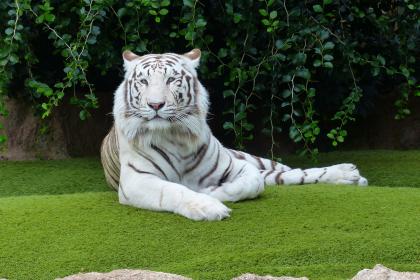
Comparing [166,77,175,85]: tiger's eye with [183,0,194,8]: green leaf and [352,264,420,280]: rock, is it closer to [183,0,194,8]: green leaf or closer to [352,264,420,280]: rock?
[183,0,194,8]: green leaf

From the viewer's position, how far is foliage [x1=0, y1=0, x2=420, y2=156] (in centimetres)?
632

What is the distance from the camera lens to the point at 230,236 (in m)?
4.48

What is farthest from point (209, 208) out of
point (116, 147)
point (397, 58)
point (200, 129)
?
point (397, 58)

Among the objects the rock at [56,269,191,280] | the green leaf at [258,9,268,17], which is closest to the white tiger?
the green leaf at [258,9,268,17]

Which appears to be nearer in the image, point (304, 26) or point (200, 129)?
point (200, 129)

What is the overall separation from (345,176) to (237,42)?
146cm

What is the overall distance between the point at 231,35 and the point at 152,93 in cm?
175

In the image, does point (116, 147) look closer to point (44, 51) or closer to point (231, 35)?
point (231, 35)

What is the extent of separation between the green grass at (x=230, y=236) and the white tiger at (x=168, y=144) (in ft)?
0.41

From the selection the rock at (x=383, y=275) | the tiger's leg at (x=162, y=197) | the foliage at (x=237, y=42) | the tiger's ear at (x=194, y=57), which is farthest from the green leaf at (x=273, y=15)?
the rock at (x=383, y=275)

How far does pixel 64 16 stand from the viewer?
6.88m

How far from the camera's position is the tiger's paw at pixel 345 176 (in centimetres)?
597

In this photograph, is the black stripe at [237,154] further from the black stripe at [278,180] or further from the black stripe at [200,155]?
the black stripe at [200,155]

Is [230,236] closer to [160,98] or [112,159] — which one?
[160,98]
